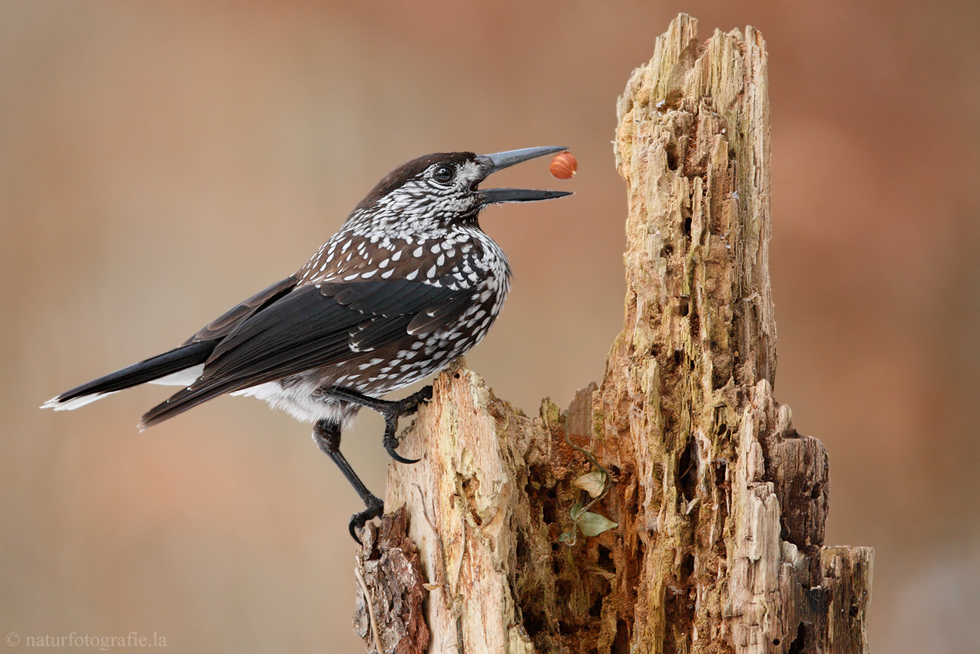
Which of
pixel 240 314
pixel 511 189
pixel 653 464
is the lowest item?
pixel 653 464

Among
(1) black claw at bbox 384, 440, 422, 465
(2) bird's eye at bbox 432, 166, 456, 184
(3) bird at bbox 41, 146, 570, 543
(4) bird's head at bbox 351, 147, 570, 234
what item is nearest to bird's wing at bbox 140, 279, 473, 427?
(3) bird at bbox 41, 146, 570, 543

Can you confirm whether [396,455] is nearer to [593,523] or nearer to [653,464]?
[593,523]

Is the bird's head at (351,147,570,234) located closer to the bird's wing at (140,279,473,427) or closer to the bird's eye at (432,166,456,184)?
the bird's eye at (432,166,456,184)

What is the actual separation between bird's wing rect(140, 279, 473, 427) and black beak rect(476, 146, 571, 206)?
479mm

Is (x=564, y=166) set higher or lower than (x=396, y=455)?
higher

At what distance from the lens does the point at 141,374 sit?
290 cm

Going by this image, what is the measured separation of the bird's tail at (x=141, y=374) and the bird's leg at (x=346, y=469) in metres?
0.51

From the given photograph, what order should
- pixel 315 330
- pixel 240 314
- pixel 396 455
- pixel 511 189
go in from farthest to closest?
pixel 511 189 → pixel 240 314 → pixel 315 330 → pixel 396 455

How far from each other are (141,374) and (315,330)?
0.64 metres

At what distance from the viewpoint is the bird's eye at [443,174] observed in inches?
130

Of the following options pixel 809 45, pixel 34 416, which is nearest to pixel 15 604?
pixel 34 416

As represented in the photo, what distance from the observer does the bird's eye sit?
330 centimetres

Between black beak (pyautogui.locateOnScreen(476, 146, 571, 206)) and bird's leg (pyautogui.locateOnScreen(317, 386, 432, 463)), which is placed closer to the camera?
bird's leg (pyautogui.locateOnScreen(317, 386, 432, 463))

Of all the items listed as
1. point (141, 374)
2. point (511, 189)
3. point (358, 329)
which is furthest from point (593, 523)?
point (141, 374)
